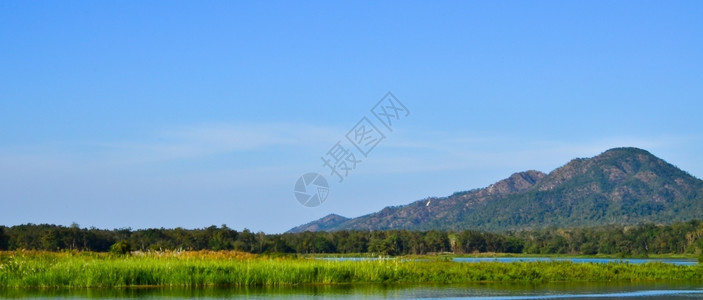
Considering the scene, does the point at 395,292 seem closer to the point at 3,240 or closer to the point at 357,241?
the point at 3,240

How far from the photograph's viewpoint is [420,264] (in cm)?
3744

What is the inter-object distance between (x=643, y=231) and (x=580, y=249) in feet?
23.2

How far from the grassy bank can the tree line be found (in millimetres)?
26245

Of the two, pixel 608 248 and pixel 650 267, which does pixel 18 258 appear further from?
pixel 608 248

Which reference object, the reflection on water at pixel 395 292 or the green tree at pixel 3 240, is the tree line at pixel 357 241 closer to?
the green tree at pixel 3 240

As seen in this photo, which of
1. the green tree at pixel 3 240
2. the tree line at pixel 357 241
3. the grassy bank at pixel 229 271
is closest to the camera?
the grassy bank at pixel 229 271

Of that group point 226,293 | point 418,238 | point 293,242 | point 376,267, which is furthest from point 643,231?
point 226,293

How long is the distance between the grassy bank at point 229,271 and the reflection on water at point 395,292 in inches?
44.3

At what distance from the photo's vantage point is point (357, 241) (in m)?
88.6

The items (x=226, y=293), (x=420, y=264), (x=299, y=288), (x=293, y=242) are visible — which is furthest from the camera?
(x=293, y=242)

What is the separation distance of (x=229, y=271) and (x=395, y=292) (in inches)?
252

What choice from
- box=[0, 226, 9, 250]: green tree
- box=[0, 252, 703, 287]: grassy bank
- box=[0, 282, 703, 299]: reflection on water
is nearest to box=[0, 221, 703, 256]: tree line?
box=[0, 226, 9, 250]: green tree

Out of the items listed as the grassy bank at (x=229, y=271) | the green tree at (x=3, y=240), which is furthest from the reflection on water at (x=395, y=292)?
the green tree at (x=3, y=240)

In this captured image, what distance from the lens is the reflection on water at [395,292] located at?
2764cm
